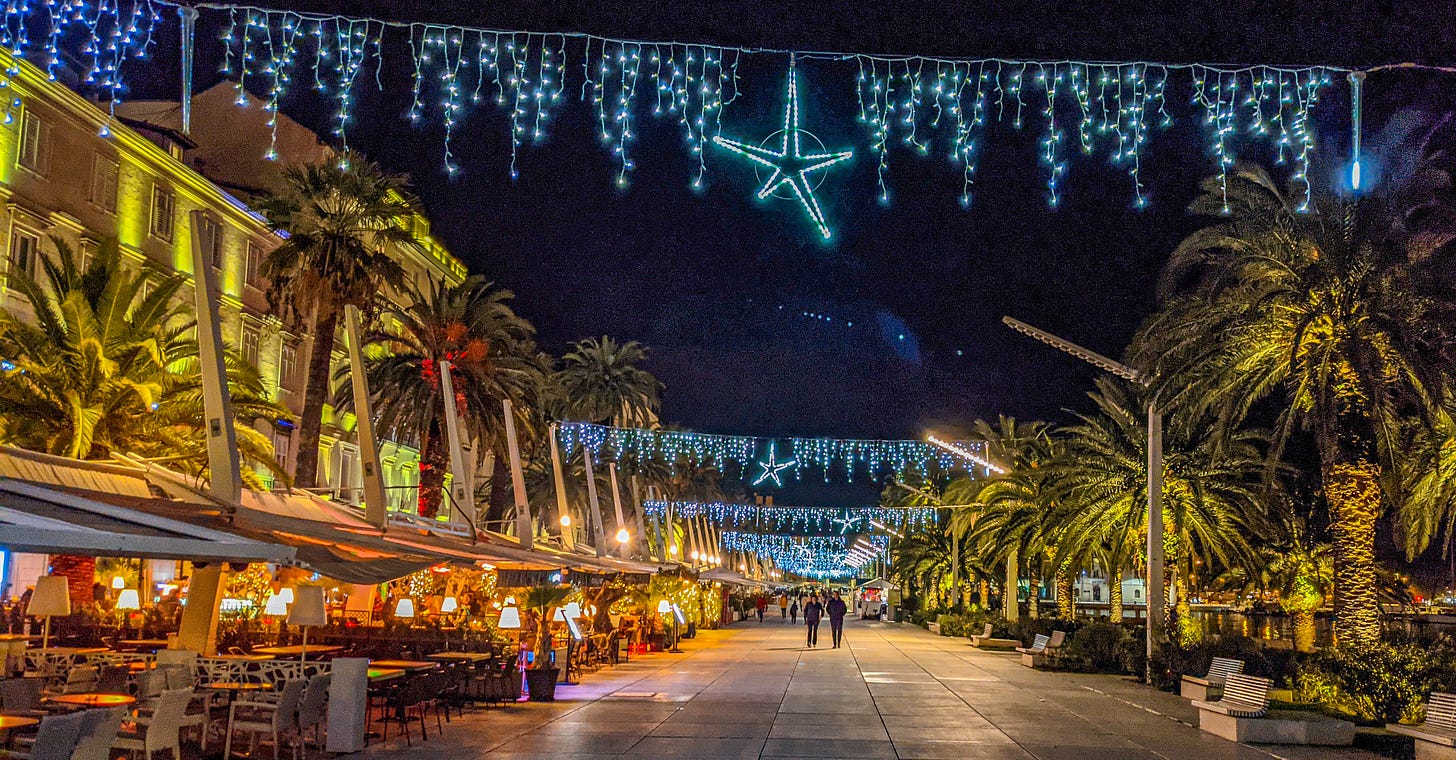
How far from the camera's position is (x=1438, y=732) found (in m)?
15.0

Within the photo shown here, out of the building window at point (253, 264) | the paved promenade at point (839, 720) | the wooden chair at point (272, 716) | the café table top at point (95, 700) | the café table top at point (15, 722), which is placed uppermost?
the building window at point (253, 264)

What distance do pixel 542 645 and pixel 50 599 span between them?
8.76 meters

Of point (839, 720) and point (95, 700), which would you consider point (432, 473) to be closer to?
point (839, 720)

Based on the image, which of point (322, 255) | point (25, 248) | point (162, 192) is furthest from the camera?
point (162, 192)

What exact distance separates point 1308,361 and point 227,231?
3816cm

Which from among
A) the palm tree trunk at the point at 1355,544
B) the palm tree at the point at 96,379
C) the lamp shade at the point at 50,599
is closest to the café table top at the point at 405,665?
the lamp shade at the point at 50,599

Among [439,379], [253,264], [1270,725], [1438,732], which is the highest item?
[253,264]

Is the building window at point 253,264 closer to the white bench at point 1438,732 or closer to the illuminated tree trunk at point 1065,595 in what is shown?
the illuminated tree trunk at point 1065,595

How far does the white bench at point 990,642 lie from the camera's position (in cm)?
4625

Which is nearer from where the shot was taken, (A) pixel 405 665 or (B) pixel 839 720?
(A) pixel 405 665

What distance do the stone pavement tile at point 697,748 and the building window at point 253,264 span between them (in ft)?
126

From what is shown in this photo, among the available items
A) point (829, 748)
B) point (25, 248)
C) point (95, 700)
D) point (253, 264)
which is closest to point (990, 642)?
point (253, 264)

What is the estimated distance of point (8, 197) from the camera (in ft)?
115

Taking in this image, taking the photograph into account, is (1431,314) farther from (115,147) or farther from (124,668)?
(115,147)
